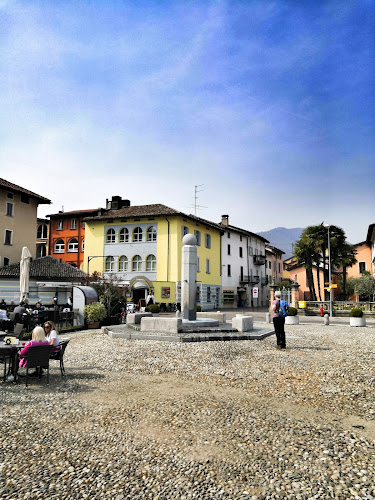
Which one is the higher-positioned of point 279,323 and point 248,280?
point 248,280

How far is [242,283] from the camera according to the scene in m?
52.1

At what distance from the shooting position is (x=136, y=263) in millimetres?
41094

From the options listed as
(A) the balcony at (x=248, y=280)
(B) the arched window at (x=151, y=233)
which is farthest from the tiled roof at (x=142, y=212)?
(A) the balcony at (x=248, y=280)

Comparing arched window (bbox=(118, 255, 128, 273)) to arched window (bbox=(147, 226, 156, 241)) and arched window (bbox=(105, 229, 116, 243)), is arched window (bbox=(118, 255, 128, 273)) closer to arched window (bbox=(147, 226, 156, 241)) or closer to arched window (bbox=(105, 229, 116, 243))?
arched window (bbox=(105, 229, 116, 243))

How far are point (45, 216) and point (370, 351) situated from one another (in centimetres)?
4560

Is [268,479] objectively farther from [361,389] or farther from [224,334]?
[224,334]

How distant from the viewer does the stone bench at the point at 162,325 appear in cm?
1403

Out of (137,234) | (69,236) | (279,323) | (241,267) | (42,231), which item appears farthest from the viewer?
(241,267)

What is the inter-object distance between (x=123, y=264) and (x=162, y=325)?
92.6 ft

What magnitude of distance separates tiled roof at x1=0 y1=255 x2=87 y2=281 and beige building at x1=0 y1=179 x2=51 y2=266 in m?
7.30

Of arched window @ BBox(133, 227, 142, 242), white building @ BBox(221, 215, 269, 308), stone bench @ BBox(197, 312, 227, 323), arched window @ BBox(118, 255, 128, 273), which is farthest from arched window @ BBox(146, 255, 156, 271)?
stone bench @ BBox(197, 312, 227, 323)

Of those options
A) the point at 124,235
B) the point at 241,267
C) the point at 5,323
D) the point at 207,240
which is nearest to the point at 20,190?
the point at 124,235

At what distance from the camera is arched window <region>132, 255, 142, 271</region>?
4084 cm

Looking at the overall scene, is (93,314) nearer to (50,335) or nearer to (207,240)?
(50,335)
